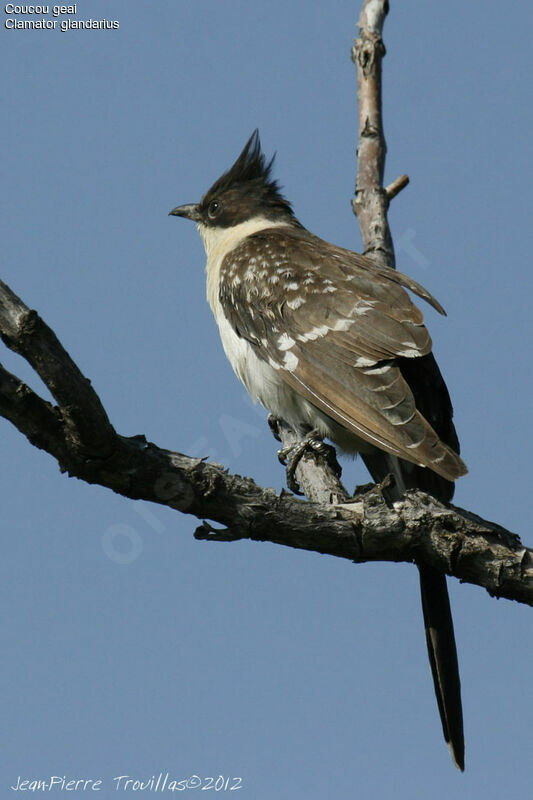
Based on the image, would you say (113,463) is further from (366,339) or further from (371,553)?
(366,339)

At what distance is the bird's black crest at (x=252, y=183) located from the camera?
765 centimetres

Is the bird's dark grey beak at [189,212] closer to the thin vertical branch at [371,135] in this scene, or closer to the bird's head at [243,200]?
the bird's head at [243,200]

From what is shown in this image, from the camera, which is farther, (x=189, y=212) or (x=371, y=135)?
(x=189, y=212)

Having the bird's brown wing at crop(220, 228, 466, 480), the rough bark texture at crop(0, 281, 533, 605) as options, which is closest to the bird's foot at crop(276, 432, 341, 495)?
the bird's brown wing at crop(220, 228, 466, 480)

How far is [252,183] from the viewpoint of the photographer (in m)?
7.73

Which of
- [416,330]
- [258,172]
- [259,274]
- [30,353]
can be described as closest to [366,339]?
[416,330]

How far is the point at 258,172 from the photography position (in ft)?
25.7

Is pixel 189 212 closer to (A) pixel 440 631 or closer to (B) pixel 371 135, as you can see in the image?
(B) pixel 371 135

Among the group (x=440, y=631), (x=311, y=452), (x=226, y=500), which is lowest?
(x=226, y=500)

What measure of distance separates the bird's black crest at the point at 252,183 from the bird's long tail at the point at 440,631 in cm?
316

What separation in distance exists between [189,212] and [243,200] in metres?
0.53

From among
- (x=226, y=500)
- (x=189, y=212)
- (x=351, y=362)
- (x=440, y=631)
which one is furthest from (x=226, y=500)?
(x=189, y=212)

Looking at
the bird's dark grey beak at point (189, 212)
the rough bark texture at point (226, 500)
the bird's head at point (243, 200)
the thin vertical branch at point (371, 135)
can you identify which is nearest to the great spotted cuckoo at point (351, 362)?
the rough bark texture at point (226, 500)

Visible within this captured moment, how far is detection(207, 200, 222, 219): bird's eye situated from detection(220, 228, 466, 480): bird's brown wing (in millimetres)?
1215
